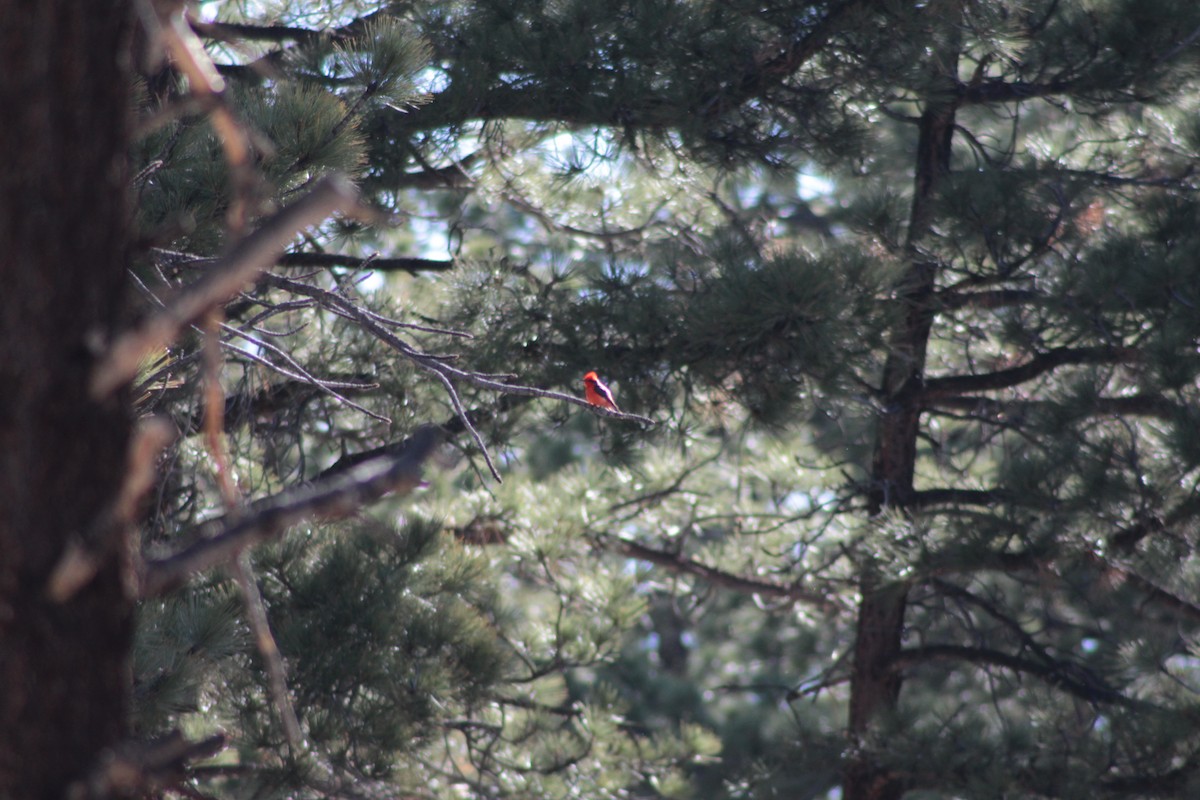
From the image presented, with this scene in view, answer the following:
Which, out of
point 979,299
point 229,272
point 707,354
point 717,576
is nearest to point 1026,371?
point 979,299

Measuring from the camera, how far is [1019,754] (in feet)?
12.7

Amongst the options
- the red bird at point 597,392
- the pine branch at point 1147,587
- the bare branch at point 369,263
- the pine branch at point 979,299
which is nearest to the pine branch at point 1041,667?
the pine branch at point 1147,587

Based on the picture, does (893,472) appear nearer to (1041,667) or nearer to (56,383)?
(1041,667)

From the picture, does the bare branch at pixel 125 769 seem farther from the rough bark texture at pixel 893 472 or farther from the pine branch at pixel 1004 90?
the pine branch at pixel 1004 90

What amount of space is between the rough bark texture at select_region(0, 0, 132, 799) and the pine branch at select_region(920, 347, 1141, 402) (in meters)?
3.25

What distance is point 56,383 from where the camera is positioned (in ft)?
3.50

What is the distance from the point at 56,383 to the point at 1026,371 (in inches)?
148

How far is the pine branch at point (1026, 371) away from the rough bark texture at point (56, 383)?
128 inches

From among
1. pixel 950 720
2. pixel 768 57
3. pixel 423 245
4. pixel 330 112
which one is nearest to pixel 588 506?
pixel 950 720

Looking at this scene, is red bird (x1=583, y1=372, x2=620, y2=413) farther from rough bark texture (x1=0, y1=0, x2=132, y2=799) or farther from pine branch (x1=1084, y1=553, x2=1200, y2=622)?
rough bark texture (x1=0, y1=0, x2=132, y2=799)

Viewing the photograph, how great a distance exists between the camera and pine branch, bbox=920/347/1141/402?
3.74 metres

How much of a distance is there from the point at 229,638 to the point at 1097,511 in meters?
2.47

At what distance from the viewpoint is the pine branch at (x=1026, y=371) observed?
374 cm

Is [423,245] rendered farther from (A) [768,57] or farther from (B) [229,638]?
(B) [229,638]
